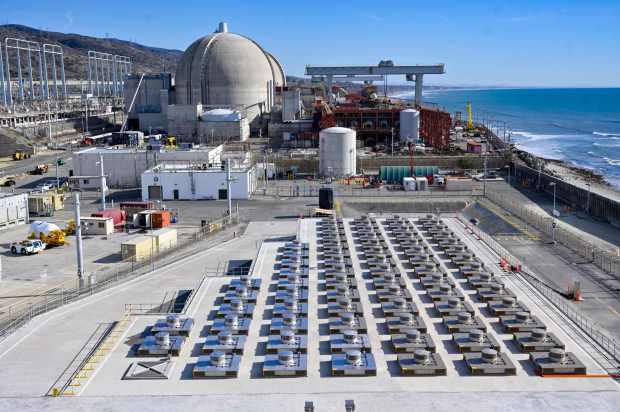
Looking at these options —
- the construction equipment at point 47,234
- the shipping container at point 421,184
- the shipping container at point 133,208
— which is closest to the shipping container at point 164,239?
the construction equipment at point 47,234

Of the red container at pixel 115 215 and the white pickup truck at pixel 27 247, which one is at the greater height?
the red container at pixel 115 215

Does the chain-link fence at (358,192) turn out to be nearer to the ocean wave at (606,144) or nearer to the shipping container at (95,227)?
the shipping container at (95,227)

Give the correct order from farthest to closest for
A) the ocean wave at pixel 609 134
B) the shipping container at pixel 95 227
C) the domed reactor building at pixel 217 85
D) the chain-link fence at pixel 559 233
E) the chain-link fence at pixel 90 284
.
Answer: the ocean wave at pixel 609 134 < the domed reactor building at pixel 217 85 < the shipping container at pixel 95 227 < the chain-link fence at pixel 559 233 < the chain-link fence at pixel 90 284

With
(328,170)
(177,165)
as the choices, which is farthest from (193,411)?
(328,170)

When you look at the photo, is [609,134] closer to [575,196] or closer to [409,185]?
[409,185]

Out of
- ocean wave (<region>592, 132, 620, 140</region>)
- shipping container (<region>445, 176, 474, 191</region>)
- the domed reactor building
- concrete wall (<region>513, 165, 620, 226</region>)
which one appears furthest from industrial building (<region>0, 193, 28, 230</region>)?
ocean wave (<region>592, 132, 620, 140</region>)

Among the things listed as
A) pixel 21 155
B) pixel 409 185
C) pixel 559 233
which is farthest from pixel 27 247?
pixel 21 155
